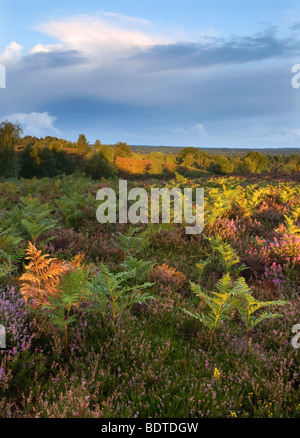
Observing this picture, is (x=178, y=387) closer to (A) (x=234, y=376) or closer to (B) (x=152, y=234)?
(A) (x=234, y=376)

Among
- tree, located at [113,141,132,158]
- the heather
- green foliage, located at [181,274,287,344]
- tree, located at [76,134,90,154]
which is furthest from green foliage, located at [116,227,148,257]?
tree, located at [113,141,132,158]

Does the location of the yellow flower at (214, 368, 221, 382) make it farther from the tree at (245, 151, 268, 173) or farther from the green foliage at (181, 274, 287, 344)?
the tree at (245, 151, 268, 173)

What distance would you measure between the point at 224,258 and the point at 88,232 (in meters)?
3.38

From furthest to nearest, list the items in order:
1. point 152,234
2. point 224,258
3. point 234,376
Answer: point 152,234
point 224,258
point 234,376

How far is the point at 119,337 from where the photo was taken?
2.96 m

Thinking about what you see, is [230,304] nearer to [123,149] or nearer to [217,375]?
[217,375]

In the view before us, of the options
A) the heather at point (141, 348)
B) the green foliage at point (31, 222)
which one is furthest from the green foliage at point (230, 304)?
the green foliage at point (31, 222)

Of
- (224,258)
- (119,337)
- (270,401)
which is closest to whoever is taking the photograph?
(270,401)

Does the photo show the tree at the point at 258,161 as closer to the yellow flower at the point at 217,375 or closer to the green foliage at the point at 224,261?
the green foliage at the point at 224,261

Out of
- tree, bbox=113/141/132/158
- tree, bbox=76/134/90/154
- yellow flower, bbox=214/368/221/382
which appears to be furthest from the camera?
tree, bbox=113/141/132/158

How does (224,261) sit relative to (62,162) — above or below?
below

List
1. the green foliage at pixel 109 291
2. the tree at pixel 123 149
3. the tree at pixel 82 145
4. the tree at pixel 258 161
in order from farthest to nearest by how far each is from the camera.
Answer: the tree at pixel 258 161 < the tree at pixel 123 149 < the tree at pixel 82 145 < the green foliage at pixel 109 291

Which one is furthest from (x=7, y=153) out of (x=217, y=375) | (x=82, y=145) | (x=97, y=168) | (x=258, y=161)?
(x=258, y=161)
